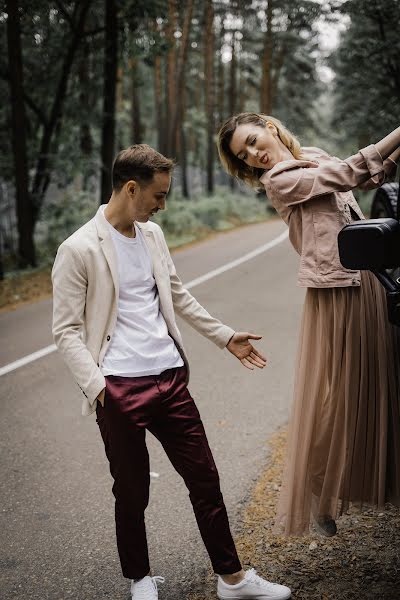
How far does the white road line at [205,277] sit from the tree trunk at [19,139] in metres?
5.18

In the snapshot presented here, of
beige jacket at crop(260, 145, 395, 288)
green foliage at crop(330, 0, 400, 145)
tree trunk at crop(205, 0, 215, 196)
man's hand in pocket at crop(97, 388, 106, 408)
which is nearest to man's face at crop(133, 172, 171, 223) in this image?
beige jacket at crop(260, 145, 395, 288)

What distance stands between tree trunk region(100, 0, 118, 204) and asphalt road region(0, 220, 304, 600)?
9941mm

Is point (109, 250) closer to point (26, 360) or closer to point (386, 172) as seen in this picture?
point (386, 172)

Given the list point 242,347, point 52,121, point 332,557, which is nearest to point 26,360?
point 242,347

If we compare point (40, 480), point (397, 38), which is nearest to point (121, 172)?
point (40, 480)

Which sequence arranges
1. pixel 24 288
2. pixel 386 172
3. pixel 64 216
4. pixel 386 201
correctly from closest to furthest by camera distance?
pixel 386 172 < pixel 386 201 < pixel 24 288 < pixel 64 216

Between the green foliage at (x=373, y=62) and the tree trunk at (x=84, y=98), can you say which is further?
the tree trunk at (x=84, y=98)

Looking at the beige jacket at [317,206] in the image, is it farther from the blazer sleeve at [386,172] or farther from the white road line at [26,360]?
the white road line at [26,360]

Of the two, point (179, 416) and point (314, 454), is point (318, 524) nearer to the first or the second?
point (314, 454)

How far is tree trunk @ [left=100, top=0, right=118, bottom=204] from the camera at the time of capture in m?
17.9

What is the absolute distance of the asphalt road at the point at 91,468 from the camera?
366 centimetres

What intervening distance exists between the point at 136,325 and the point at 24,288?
37.3ft

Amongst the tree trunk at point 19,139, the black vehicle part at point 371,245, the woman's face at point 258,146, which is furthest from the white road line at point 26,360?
the tree trunk at point 19,139

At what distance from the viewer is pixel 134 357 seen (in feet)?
10.5
